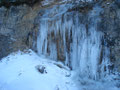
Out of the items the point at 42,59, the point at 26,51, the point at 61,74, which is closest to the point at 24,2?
the point at 26,51

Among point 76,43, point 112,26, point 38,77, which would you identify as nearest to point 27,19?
point 76,43

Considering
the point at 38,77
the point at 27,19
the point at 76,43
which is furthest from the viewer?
the point at 27,19

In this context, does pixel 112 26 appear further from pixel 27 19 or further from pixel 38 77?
pixel 27 19

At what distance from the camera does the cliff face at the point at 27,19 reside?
16.6 ft

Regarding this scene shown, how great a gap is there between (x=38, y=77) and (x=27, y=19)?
348 cm

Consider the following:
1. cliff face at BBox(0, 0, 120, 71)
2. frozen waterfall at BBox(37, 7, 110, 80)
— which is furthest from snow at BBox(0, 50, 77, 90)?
cliff face at BBox(0, 0, 120, 71)

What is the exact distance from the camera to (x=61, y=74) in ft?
16.7

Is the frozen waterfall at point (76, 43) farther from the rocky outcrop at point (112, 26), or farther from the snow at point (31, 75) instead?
the snow at point (31, 75)

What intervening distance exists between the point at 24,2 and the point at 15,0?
490 millimetres

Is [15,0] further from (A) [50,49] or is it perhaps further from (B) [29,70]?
(B) [29,70]

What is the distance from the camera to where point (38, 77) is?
4.87 metres

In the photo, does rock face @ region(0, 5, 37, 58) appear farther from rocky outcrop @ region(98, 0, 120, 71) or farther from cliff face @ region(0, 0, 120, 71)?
rocky outcrop @ region(98, 0, 120, 71)

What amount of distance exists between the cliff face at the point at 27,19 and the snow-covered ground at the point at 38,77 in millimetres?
697

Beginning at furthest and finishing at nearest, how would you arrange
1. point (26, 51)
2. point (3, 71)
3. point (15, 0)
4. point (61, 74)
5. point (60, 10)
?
point (15, 0)
point (26, 51)
point (60, 10)
point (3, 71)
point (61, 74)
